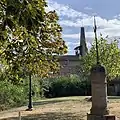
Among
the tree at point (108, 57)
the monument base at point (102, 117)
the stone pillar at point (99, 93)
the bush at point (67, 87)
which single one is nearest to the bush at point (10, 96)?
the tree at point (108, 57)

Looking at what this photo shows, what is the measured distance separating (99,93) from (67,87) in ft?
122

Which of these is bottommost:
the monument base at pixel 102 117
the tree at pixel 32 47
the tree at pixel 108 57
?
the monument base at pixel 102 117

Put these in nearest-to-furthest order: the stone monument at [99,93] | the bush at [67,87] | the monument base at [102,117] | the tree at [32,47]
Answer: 1. the tree at [32,47]
2. the monument base at [102,117]
3. the stone monument at [99,93]
4. the bush at [67,87]

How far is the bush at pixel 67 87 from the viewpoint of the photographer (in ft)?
176

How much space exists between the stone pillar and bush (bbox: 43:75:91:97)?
3585 centimetres

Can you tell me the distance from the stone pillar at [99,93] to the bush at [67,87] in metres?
35.8

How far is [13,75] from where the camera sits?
1338 cm

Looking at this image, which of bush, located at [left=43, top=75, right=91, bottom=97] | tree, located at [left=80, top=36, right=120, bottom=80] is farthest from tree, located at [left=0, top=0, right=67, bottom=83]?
bush, located at [left=43, top=75, right=91, bottom=97]

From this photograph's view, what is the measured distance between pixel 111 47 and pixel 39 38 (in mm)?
26426

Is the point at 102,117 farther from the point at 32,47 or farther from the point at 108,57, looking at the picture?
the point at 108,57

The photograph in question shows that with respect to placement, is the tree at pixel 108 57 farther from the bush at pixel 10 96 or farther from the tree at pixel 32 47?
the tree at pixel 32 47

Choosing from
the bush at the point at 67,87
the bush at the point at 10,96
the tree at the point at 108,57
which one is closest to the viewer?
the bush at the point at 10,96

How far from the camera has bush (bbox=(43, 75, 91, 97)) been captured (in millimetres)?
53781

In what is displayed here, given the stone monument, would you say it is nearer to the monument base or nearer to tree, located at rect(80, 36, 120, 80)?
the monument base
